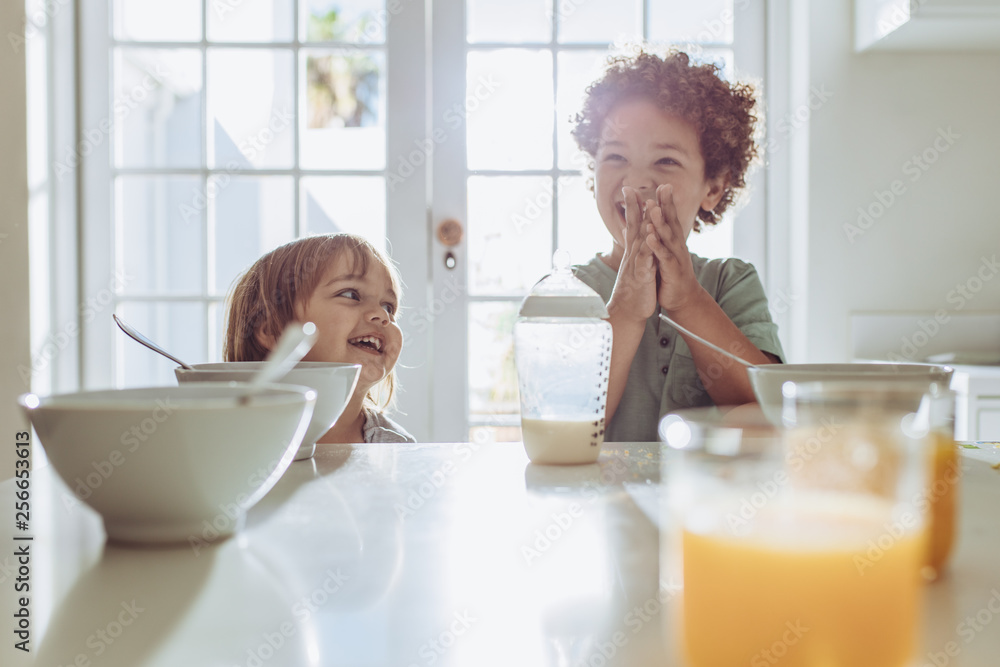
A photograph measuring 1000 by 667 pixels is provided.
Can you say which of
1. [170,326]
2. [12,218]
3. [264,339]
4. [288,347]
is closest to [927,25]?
[264,339]

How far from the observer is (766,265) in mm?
2160

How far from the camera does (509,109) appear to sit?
2117 millimetres

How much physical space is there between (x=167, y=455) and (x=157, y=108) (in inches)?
77.6

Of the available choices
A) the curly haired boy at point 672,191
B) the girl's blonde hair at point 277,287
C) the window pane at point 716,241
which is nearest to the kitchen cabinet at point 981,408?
the curly haired boy at point 672,191

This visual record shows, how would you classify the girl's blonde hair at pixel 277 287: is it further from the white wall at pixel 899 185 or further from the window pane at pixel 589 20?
the white wall at pixel 899 185

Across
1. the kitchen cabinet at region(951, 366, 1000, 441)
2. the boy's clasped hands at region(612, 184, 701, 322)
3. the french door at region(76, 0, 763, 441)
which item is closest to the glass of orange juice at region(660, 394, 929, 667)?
the boy's clasped hands at region(612, 184, 701, 322)

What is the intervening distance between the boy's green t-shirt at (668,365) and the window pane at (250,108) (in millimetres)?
1167

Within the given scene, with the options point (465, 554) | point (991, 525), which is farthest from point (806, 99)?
point (465, 554)

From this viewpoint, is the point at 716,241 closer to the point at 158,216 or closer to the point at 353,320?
the point at 353,320

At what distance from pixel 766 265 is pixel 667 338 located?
1000 mm

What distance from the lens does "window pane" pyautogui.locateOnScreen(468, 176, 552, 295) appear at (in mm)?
2121

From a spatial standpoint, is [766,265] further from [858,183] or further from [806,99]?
[806,99]

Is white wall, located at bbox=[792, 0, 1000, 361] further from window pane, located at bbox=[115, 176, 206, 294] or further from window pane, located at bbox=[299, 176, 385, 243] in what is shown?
window pane, located at bbox=[115, 176, 206, 294]

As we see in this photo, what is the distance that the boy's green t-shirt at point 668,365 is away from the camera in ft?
4.08
